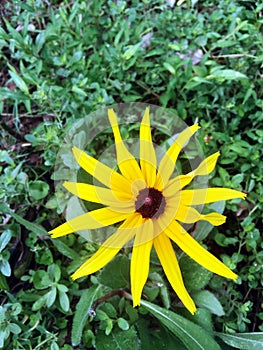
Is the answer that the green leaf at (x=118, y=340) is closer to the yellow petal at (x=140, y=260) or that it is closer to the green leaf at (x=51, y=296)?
the green leaf at (x=51, y=296)

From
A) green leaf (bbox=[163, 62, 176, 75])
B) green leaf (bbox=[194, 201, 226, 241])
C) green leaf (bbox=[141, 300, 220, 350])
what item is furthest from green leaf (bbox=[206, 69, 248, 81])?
green leaf (bbox=[141, 300, 220, 350])

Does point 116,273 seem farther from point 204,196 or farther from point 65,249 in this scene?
point 204,196

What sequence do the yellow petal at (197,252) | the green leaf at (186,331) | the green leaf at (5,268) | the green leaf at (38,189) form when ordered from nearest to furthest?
the yellow petal at (197,252) → the green leaf at (186,331) → the green leaf at (5,268) → the green leaf at (38,189)

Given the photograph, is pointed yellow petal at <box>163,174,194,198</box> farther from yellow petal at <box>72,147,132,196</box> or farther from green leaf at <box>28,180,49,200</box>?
green leaf at <box>28,180,49,200</box>

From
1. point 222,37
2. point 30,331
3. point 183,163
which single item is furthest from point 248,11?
point 30,331

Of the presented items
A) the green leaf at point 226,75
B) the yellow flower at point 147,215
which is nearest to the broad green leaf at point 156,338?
the yellow flower at point 147,215
